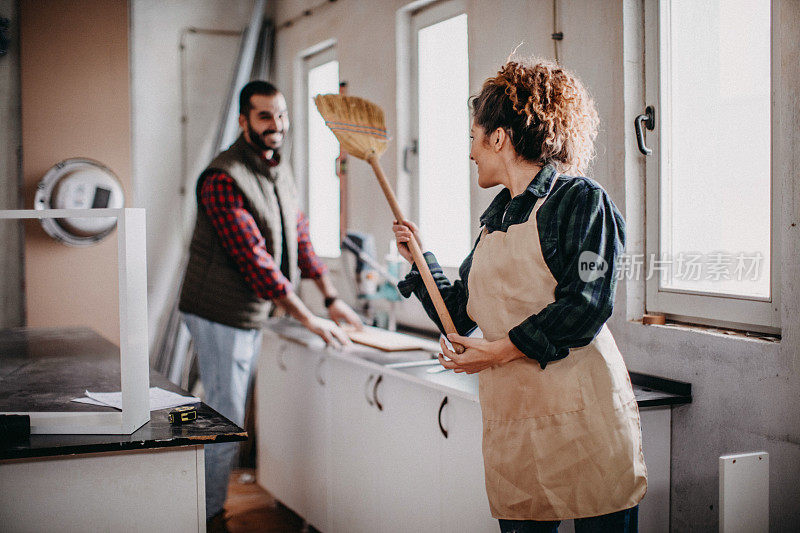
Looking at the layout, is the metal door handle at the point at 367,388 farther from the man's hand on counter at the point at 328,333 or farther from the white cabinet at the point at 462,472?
the white cabinet at the point at 462,472

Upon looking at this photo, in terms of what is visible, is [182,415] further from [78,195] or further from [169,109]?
[169,109]

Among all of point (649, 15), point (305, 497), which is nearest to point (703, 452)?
point (649, 15)

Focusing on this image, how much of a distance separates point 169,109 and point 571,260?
3.83 m

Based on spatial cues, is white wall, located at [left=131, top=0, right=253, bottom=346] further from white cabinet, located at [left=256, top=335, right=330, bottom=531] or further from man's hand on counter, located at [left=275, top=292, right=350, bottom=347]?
man's hand on counter, located at [left=275, top=292, right=350, bottom=347]

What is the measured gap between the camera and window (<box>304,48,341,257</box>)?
4.41 meters

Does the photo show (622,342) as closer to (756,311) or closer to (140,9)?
(756,311)

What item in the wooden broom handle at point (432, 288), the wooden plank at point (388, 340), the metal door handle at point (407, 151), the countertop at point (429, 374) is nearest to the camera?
the wooden broom handle at point (432, 288)

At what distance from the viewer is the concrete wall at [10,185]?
4188mm

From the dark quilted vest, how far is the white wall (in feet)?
5.57

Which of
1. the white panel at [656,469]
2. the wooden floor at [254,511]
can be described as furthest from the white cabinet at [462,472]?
the wooden floor at [254,511]

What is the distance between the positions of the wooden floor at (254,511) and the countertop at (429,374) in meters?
0.81

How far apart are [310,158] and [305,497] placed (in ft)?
7.08

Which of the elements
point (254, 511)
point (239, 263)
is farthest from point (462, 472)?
point (254, 511)

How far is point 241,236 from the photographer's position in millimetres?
2846
